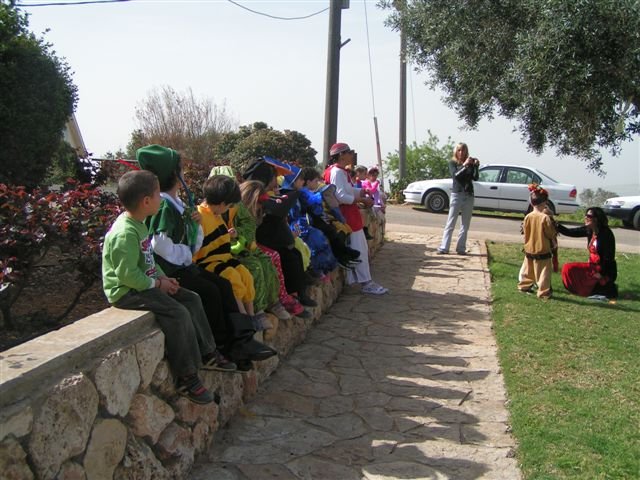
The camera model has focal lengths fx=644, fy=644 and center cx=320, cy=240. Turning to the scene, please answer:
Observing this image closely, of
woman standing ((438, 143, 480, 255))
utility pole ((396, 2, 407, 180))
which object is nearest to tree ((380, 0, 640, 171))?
woman standing ((438, 143, 480, 255))

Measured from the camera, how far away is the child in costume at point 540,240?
26.6ft

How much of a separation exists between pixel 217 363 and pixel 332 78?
31.6 ft

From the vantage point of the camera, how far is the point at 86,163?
8148 millimetres

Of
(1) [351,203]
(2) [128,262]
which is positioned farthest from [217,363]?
(1) [351,203]

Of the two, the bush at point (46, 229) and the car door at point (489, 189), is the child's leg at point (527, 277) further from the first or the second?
the car door at point (489, 189)

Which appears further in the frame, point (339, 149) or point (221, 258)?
point (339, 149)

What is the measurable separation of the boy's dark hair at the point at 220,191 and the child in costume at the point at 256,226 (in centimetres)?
46

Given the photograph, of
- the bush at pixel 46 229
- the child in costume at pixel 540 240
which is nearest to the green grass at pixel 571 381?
the child in costume at pixel 540 240

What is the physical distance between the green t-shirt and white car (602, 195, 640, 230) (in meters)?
17.8

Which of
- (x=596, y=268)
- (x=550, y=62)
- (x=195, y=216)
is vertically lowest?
(x=596, y=268)

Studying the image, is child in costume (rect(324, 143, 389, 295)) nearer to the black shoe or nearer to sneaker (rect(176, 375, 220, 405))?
the black shoe

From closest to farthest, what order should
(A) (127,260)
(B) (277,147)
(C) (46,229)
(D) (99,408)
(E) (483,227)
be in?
(D) (99,408), (A) (127,260), (C) (46,229), (E) (483,227), (B) (277,147)

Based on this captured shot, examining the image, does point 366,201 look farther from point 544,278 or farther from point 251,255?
point 251,255

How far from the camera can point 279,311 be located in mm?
5438
